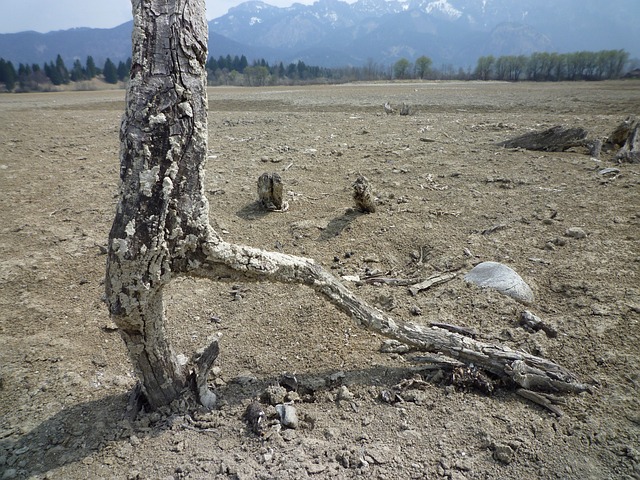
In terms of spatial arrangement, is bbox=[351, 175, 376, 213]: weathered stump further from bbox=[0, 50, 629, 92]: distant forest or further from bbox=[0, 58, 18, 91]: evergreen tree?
bbox=[0, 58, 18, 91]: evergreen tree

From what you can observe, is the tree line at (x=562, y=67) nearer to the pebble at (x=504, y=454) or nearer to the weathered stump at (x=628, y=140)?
the weathered stump at (x=628, y=140)

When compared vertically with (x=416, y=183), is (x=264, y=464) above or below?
below

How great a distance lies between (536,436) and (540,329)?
4.28 ft

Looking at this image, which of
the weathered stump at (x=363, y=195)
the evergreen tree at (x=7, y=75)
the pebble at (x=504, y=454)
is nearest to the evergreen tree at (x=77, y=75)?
the evergreen tree at (x=7, y=75)

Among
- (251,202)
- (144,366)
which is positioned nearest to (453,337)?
(144,366)

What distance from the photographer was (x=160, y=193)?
7.85ft

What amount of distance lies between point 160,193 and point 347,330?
2.40m

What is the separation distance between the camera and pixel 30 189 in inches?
308

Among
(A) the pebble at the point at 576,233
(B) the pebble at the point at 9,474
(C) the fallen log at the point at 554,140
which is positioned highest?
(C) the fallen log at the point at 554,140

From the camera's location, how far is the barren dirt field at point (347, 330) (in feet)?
8.78

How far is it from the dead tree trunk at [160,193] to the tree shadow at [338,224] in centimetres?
304

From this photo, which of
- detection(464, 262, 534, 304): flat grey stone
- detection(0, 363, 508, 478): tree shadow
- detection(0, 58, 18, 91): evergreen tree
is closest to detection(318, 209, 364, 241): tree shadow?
detection(464, 262, 534, 304): flat grey stone

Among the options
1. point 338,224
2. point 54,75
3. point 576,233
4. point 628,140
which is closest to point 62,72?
point 54,75

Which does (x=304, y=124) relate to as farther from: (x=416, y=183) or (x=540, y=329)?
(x=540, y=329)
